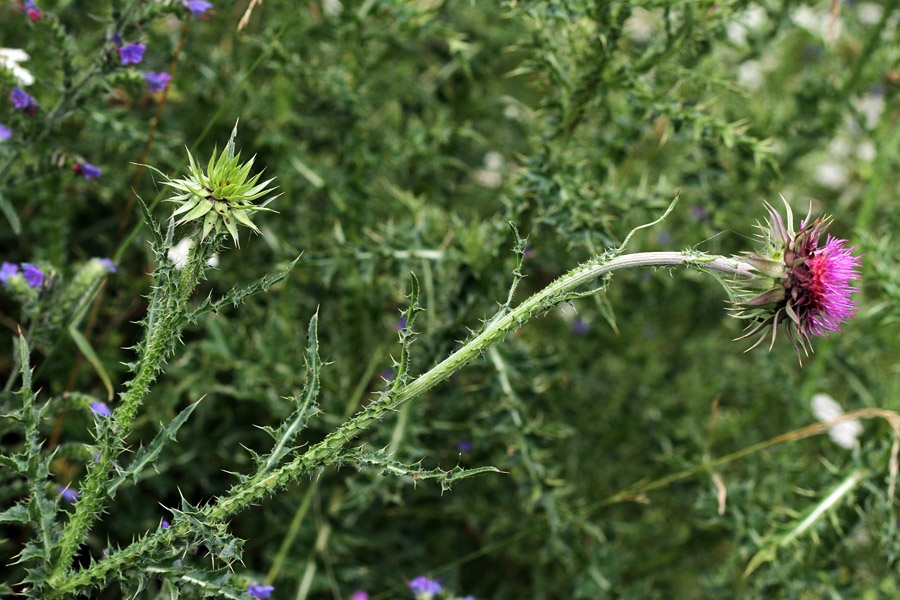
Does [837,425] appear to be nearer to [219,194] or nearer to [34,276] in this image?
[219,194]

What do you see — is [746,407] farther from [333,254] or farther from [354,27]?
[354,27]

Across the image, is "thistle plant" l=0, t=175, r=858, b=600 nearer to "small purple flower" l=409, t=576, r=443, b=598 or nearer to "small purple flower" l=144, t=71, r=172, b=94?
"small purple flower" l=409, t=576, r=443, b=598

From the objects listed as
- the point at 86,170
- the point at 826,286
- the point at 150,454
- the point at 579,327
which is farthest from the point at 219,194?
the point at 579,327

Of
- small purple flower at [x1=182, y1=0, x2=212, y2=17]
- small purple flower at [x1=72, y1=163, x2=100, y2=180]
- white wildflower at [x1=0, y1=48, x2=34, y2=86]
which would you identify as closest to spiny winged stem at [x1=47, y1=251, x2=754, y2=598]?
small purple flower at [x1=72, y1=163, x2=100, y2=180]

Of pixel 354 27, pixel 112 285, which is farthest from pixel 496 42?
pixel 112 285

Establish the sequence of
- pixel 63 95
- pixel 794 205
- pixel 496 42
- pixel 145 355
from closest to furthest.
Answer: pixel 145 355
pixel 63 95
pixel 496 42
pixel 794 205

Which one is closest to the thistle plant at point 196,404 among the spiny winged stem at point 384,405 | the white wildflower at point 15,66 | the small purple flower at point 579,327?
the spiny winged stem at point 384,405

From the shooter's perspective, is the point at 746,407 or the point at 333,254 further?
the point at 746,407

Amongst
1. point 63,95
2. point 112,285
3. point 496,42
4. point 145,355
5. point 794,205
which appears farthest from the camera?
point 794,205
